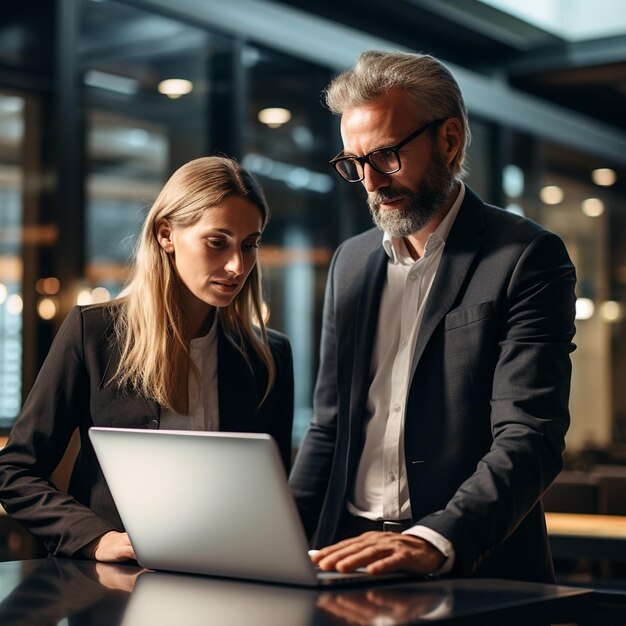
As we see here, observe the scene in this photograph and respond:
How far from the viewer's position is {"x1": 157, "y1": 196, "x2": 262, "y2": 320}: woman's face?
2.37 meters

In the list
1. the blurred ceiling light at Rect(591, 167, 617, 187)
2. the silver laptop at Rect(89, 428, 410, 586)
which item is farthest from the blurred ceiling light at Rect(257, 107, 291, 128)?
the blurred ceiling light at Rect(591, 167, 617, 187)

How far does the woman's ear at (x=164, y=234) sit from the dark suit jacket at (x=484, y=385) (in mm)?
434

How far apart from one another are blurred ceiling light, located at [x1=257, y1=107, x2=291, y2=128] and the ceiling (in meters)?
0.67

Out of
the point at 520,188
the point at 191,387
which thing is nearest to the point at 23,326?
the point at 191,387

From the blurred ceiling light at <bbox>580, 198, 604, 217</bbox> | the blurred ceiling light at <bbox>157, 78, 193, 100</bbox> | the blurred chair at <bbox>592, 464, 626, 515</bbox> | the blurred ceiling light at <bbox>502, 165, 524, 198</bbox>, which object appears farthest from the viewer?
the blurred ceiling light at <bbox>580, 198, 604, 217</bbox>

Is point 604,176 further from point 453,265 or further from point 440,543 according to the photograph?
point 440,543

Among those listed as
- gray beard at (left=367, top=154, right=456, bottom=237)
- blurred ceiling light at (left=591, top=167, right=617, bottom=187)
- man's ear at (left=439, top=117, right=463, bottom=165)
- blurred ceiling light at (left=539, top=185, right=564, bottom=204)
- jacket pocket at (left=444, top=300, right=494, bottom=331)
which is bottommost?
jacket pocket at (left=444, top=300, right=494, bottom=331)

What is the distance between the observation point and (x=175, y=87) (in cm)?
638

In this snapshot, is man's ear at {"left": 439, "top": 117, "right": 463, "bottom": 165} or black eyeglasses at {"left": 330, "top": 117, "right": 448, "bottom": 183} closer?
Result: black eyeglasses at {"left": 330, "top": 117, "right": 448, "bottom": 183}

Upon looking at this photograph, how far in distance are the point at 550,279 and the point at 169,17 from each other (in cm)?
429

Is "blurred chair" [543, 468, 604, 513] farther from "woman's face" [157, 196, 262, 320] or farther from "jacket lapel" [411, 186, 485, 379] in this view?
"woman's face" [157, 196, 262, 320]

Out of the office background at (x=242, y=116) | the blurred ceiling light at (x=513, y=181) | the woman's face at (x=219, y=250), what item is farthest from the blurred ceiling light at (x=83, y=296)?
the blurred ceiling light at (x=513, y=181)

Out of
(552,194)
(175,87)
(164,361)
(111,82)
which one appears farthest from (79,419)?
(552,194)

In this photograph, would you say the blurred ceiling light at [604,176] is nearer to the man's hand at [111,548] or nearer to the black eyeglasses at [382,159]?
the black eyeglasses at [382,159]
